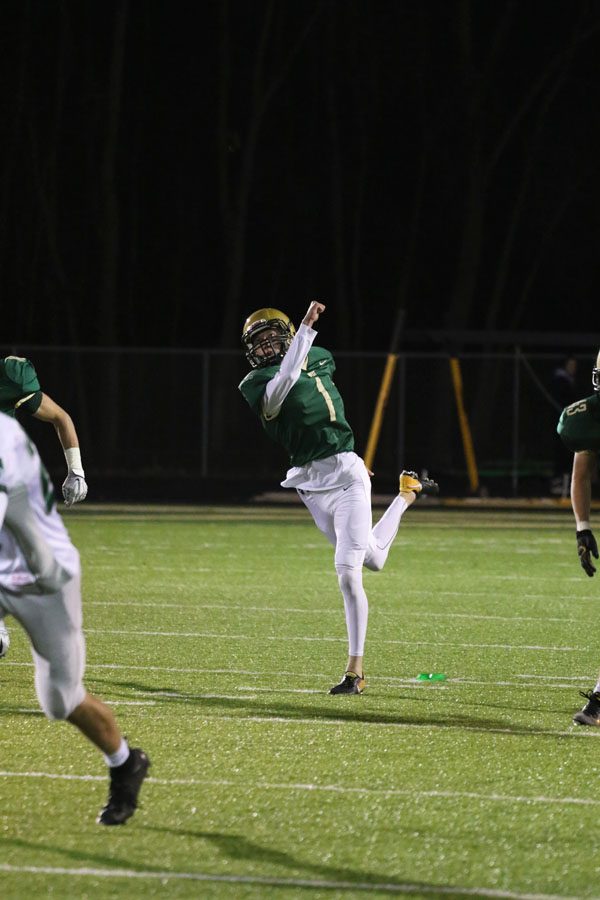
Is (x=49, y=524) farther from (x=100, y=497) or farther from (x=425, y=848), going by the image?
(x=100, y=497)

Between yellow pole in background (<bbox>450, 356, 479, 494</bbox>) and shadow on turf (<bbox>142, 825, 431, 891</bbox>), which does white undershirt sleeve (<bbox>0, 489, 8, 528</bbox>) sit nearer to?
shadow on turf (<bbox>142, 825, 431, 891</bbox>)

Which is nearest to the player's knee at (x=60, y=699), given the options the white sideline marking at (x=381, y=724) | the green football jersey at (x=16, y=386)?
the white sideline marking at (x=381, y=724)

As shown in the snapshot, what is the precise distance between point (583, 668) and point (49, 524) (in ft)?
15.4

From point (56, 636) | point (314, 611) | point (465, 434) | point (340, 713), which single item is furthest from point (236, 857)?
point (465, 434)

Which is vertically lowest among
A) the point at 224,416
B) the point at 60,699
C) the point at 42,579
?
the point at 224,416

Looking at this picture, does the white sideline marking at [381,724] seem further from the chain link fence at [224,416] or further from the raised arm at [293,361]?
the chain link fence at [224,416]

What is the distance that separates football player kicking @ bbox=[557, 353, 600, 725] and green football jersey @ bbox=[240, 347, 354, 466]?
1.39m

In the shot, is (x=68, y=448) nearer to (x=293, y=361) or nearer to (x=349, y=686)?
(x=293, y=361)

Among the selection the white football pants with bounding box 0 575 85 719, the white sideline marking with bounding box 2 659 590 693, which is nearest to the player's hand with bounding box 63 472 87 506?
the white sideline marking with bounding box 2 659 590 693

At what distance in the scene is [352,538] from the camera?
8328 mm

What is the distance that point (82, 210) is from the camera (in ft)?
142

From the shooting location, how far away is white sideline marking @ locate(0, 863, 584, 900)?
15.3 feet

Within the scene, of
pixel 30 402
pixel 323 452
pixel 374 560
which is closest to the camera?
pixel 323 452

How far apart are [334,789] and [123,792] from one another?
0.94 meters
